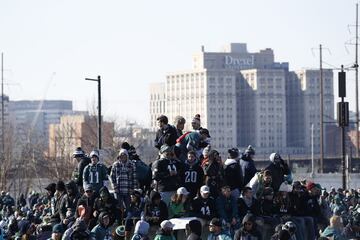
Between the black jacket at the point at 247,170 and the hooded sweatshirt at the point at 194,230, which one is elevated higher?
the black jacket at the point at 247,170

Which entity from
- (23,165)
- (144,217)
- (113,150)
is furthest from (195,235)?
(23,165)

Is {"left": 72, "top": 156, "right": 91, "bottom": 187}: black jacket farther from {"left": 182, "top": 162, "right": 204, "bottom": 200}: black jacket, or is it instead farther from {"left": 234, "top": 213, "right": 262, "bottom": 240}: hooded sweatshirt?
{"left": 234, "top": 213, "right": 262, "bottom": 240}: hooded sweatshirt

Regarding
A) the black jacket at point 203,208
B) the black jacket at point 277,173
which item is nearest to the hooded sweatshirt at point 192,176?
the black jacket at point 203,208

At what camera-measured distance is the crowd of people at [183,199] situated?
26078mm

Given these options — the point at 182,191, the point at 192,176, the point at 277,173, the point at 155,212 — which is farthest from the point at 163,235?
the point at 277,173

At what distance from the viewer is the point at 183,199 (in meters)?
26.8

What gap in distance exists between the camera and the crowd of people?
1027 inches

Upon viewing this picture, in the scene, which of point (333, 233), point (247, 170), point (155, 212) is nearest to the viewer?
point (333, 233)

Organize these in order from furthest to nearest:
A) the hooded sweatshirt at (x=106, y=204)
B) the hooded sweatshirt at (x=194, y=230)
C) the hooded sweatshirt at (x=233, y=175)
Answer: the hooded sweatshirt at (x=233, y=175), the hooded sweatshirt at (x=106, y=204), the hooded sweatshirt at (x=194, y=230)

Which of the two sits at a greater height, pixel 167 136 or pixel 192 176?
pixel 167 136

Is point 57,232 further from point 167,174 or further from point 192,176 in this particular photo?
point 192,176

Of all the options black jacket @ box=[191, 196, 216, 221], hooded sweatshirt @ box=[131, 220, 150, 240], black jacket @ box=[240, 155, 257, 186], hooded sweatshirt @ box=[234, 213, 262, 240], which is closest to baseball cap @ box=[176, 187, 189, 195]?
black jacket @ box=[191, 196, 216, 221]

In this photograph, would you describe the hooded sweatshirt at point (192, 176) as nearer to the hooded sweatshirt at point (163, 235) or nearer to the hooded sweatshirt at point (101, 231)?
the hooded sweatshirt at point (101, 231)

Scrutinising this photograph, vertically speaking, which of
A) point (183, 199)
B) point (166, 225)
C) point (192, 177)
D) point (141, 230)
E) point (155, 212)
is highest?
point (192, 177)
